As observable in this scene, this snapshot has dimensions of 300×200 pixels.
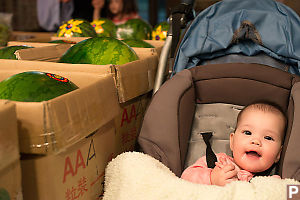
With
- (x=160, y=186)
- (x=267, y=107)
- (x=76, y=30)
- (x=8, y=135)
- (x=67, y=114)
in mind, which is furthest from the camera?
(x=76, y=30)

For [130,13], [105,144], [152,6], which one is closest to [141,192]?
[105,144]

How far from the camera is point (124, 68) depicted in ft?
4.42

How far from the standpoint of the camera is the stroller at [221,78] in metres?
1.33

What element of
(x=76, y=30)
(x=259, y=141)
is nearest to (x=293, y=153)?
(x=259, y=141)

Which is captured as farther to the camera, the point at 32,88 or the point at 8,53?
the point at 8,53

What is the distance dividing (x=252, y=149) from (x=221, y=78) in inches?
12.6

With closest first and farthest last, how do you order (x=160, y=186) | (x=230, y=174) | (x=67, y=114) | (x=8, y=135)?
(x=8, y=135) → (x=67, y=114) → (x=160, y=186) → (x=230, y=174)

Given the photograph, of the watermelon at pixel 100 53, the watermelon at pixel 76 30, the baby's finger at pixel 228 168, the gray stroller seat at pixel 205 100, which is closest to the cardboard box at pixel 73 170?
the gray stroller seat at pixel 205 100

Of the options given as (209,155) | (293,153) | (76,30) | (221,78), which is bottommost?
(209,155)

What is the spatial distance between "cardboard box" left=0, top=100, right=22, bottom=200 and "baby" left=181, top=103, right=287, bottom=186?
687 mm

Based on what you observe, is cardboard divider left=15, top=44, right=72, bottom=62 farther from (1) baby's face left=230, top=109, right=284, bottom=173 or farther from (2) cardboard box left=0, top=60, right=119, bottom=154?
(1) baby's face left=230, top=109, right=284, bottom=173

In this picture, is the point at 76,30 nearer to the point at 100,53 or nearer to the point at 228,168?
the point at 100,53

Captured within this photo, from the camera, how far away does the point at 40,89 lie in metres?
1.04

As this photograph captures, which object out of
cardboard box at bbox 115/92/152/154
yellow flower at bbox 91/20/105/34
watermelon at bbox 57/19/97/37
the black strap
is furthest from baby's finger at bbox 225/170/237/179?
yellow flower at bbox 91/20/105/34
